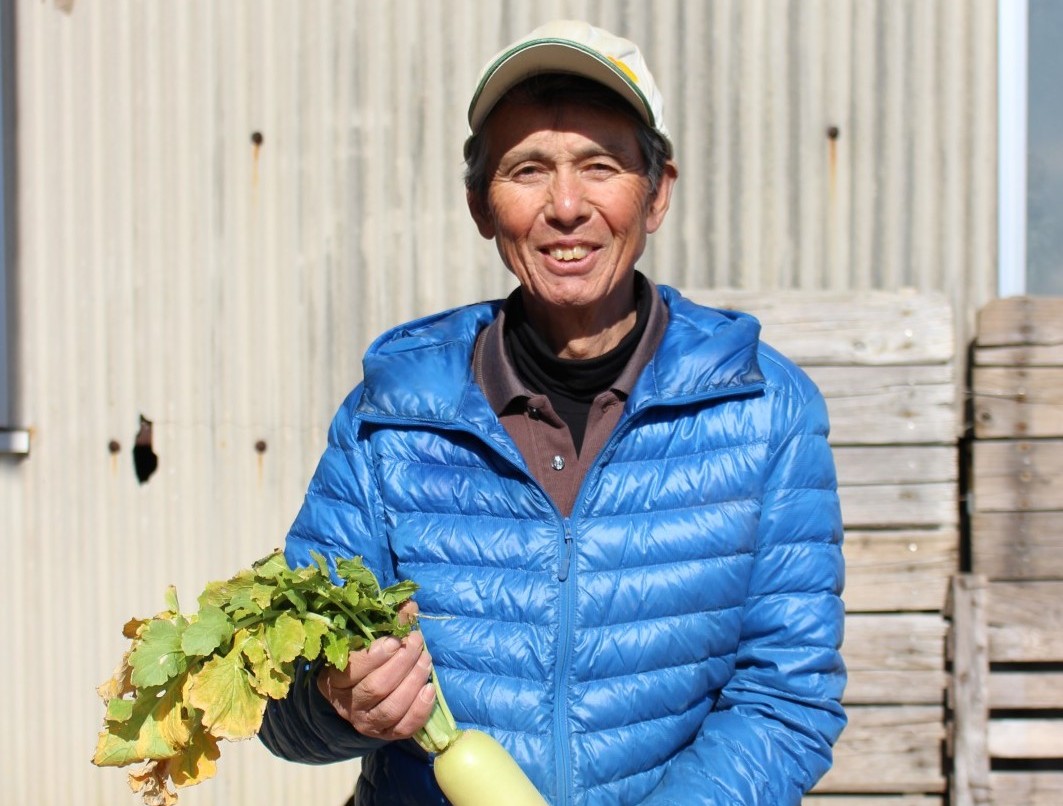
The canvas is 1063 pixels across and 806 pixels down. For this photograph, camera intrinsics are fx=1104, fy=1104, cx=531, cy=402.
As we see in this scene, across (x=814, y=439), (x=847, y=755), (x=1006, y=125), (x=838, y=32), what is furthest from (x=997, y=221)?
(x=814, y=439)

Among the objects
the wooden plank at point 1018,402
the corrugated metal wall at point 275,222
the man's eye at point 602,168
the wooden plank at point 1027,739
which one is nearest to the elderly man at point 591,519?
the man's eye at point 602,168

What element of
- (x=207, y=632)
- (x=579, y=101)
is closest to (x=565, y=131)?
(x=579, y=101)

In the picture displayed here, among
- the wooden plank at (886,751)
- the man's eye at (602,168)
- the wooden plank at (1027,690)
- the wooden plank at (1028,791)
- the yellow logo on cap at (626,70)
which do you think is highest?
the yellow logo on cap at (626,70)

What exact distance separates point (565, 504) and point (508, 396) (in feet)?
0.76

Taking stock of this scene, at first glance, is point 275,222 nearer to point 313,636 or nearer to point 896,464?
point 896,464

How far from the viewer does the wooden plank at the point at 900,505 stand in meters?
3.70

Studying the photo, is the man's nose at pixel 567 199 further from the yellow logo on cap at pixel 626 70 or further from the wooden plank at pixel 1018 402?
the wooden plank at pixel 1018 402

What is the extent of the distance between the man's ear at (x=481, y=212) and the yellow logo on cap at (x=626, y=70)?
37 cm

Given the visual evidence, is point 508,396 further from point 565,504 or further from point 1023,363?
point 1023,363

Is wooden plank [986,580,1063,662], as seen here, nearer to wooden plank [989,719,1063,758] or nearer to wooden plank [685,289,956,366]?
wooden plank [989,719,1063,758]

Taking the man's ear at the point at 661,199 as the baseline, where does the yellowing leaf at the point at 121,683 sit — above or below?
below

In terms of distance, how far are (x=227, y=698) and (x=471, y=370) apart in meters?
0.74

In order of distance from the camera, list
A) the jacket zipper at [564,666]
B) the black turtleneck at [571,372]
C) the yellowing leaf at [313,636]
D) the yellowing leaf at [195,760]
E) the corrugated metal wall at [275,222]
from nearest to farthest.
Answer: the yellowing leaf at [313,636] < the yellowing leaf at [195,760] < the jacket zipper at [564,666] < the black turtleneck at [571,372] < the corrugated metal wall at [275,222]

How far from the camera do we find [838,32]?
149 inches
